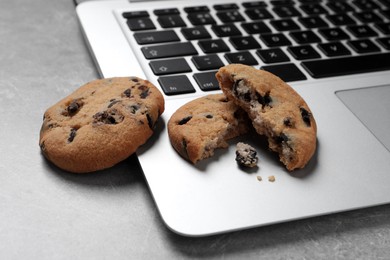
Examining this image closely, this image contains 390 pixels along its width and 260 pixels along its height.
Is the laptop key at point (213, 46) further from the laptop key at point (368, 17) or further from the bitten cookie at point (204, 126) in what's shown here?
the laptop key at point (368, 17)

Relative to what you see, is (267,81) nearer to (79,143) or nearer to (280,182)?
(280,182)

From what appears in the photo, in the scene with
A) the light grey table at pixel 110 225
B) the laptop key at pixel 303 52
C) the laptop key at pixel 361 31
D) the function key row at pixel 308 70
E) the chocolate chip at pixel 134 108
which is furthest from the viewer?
the laptop key at pixel 361 31

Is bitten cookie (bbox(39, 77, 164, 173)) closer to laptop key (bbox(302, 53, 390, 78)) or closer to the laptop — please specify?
the laptop

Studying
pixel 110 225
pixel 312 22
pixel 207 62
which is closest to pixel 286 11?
pixel 312 22

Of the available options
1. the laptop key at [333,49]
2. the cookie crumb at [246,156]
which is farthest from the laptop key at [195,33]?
the cookie crumb at [246,156]

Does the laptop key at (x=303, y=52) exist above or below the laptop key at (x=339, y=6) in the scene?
above

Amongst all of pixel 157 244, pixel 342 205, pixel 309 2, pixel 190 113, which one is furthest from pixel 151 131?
pixel 309 2

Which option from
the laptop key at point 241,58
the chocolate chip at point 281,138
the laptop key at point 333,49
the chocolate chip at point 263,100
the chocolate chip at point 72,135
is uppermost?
the chocolate chip at point 263,100
